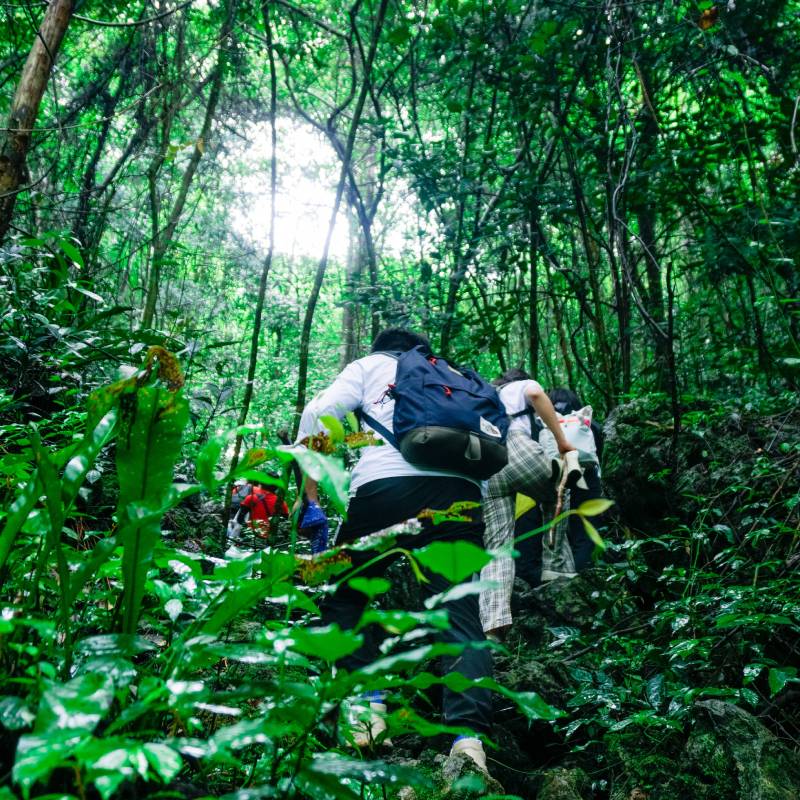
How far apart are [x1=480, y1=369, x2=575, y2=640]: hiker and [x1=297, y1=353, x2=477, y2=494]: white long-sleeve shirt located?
133 cm

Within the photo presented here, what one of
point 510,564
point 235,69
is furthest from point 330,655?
point 235,69

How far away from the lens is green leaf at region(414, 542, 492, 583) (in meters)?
0.95

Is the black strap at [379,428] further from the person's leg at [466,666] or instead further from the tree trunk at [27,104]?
the tree trunk at [27,104]

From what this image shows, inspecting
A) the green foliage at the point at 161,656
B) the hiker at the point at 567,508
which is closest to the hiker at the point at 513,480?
the hiker at the point at 567,508

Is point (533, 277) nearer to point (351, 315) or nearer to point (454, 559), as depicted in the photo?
point (454, 559)

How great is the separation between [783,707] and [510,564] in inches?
69.8

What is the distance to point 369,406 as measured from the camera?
3.12 meters

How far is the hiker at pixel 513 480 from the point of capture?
4.08 metres

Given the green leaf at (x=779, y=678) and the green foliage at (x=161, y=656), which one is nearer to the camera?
the green foliage at (x=161, y=656)

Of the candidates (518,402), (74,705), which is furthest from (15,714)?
(518,402)

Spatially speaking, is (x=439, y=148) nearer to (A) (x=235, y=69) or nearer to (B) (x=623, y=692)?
(A) (x=235, y=69)

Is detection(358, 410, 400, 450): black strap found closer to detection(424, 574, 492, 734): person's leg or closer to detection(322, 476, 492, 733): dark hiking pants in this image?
detection(322, 476, 492, 733): dark hiking pants

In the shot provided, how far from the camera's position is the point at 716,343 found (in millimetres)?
7020

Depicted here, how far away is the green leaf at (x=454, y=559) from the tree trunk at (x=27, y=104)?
3.86m
